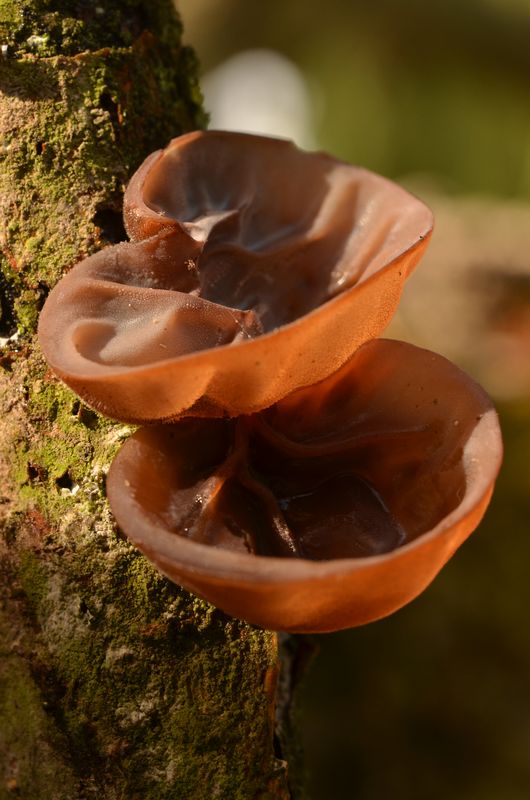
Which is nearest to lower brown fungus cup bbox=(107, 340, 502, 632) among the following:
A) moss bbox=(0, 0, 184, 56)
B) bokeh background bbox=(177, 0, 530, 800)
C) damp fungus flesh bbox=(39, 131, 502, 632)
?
damp fungus flesh bbox=(39, 131, 502, 632)

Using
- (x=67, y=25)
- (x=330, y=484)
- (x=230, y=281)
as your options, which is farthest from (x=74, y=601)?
(x=67, y=25)

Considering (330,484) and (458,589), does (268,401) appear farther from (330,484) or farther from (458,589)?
(458,589)

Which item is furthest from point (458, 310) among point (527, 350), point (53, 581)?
point (53, 581)

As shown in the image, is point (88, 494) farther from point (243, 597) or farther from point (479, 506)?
point (479, 506)

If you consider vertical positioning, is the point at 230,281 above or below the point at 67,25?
below

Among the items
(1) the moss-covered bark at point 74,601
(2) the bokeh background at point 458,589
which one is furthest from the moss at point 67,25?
(2) the bokeh background at point 458,589

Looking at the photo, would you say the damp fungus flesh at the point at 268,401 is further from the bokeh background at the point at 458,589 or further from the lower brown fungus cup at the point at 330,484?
the bokeh background at the point at 458,589
